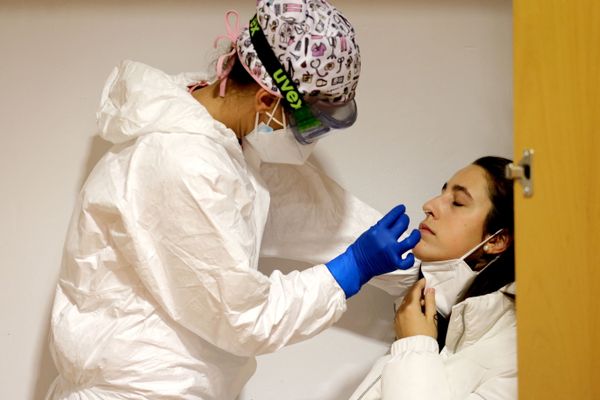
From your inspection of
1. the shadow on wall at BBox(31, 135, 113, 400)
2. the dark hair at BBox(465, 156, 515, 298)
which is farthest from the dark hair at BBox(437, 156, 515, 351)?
the shadow on wall at BBox(31, 135, 113, 400)

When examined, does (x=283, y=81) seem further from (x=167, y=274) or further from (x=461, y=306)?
(x=461, y=306)

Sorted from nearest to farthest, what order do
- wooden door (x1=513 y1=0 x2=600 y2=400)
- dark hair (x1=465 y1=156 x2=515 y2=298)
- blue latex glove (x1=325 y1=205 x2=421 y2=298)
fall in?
wooden door (x1=513 y1=0 x2=600 y2=400), blue latex glove (x1=325 y1=205 x2=421 y2=298), dark hair (x1=465 y1=156 x2=515 y2=298)

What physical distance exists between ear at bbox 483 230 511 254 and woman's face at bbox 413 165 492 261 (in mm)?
25

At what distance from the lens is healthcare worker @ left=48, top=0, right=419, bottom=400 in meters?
1.38

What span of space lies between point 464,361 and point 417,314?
14 centimetres

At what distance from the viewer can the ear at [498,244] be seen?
5.34 feet

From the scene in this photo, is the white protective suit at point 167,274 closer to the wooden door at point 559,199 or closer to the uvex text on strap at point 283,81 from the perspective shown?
the uvex text on strap at point 283,81

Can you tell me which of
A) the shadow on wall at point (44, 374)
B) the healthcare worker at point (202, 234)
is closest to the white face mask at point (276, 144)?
the healthcare worker at point (202, 234)

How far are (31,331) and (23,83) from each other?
64 centimetres

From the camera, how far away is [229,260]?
1369mm

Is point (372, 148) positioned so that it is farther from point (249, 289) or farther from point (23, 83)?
point (23, 83)

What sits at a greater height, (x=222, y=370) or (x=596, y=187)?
(x=596, y=187)

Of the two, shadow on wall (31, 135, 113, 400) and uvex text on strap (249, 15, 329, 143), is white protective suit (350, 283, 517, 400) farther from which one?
shadow on wall (31, 135, 113, 400)

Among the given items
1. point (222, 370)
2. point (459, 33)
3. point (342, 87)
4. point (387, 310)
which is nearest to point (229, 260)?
point (222, 370)
